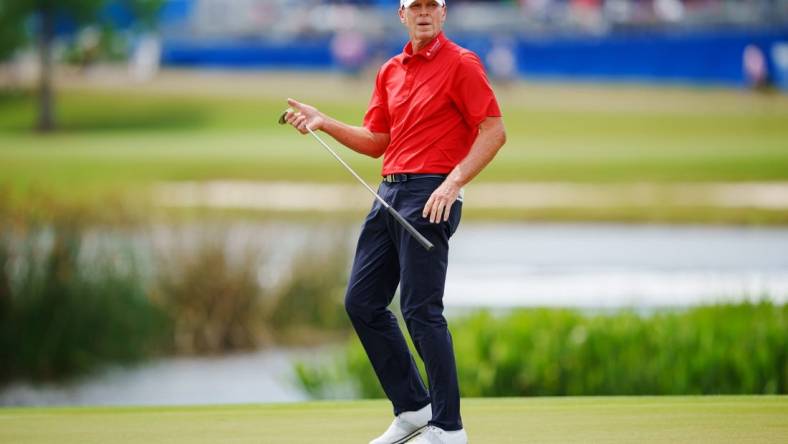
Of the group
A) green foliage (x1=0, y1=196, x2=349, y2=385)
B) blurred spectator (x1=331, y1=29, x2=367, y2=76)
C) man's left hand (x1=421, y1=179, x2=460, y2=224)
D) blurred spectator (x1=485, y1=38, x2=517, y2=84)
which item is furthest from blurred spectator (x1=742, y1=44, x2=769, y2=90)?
man's left hand (x1=421, y1=179, x2=460, y2=224)

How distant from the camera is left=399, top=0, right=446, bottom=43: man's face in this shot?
13.9 ft

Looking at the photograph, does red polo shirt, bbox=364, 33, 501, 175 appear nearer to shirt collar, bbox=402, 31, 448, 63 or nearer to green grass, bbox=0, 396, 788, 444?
shirt collar, bbox=402, 31, 448, 63

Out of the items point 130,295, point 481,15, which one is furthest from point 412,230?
point 481,15

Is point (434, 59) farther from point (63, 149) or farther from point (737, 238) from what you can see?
point (63, 149)

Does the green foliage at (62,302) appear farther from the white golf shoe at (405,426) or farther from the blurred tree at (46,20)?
the blurred tree at (46,20)

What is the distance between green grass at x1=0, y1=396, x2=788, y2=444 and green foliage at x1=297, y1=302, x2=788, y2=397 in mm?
1521

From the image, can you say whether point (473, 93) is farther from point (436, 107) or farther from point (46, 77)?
point (46, 77)

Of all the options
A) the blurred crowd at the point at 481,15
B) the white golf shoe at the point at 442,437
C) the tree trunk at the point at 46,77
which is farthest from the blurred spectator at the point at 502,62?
the white golf shoe at the point at 442,437

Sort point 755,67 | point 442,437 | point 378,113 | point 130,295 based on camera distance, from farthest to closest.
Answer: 1. point 755,67
2. point 130,295
3. point 378,113
4. point 442,437

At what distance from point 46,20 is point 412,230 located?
28464mm

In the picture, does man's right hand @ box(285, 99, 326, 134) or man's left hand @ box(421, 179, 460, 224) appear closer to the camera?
man's left hand @ box(421, 179, 460, 224)

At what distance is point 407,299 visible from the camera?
4.21 m

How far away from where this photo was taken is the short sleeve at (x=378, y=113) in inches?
177

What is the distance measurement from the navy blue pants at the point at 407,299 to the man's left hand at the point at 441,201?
0.05m
